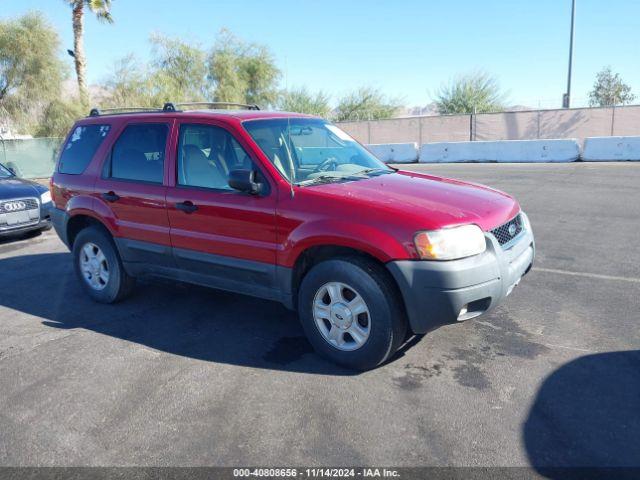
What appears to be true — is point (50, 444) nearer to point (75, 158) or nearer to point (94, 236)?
point (94, 236)

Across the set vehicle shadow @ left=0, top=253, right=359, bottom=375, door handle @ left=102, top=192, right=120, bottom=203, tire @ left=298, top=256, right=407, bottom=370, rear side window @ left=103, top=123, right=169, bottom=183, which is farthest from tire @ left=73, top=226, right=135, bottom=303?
tire @ left=298, top=256, right=407, bottom=370

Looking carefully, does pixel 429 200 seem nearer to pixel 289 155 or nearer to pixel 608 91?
pixel 289 155

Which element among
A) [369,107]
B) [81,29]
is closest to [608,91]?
[369,107]

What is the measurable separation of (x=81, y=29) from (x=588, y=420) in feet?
90.8

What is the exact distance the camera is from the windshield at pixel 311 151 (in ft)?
13.9

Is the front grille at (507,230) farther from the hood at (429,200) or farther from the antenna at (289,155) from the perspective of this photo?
the antenna at (289,155)

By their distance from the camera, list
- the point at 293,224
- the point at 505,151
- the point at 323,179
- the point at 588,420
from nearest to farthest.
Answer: the point at 588,420
the point at 293,224
the point at 323,179
the point at 505,151

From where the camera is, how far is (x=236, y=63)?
37.0 metres

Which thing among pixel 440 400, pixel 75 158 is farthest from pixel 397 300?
pixel 75 158

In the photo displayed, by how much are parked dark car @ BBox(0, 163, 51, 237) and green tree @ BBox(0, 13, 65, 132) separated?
18240mm

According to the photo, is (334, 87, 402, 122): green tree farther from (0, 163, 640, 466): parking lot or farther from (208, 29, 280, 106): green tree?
(0, 163, 640, 466): parking lot

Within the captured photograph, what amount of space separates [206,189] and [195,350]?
1298mm

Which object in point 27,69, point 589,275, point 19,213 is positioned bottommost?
point 589,275

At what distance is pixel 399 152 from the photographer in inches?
950
